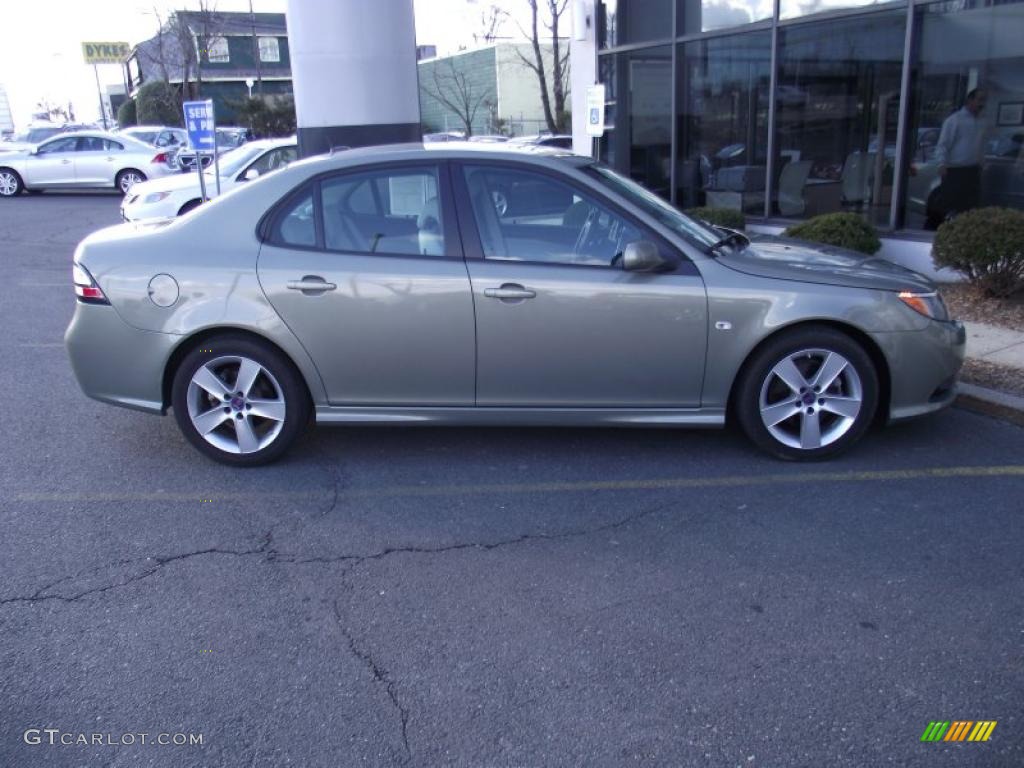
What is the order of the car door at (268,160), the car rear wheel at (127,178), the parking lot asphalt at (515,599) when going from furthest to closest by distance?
the car rear wheel at (127,178) → the car door at (268,160) → the parking lot asphalt at (515,599)

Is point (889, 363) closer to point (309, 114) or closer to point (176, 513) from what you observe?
point (176, 513)

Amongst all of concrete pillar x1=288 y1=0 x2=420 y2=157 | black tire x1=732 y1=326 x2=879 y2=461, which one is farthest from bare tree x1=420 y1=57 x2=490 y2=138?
black tire x1=732 y1=326 x2=879 y2=461

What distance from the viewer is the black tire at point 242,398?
4926 mm

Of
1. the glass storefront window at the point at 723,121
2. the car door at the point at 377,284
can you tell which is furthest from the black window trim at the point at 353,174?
the glass storefront window at the point at 723,121

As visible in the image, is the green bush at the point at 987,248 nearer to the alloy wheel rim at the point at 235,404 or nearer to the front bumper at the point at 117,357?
the alloy wheel rim at the point at 235,404

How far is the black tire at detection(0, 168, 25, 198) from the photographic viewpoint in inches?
952

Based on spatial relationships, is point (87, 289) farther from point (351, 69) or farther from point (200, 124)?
point (200, 124)

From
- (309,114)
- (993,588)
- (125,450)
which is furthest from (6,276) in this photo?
(993,588)

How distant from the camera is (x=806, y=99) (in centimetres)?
1095

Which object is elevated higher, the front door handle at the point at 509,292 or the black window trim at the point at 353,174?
the black window trim at the point at 353,174

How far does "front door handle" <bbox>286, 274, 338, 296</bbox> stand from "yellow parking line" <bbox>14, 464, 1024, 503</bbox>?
1.05 meters

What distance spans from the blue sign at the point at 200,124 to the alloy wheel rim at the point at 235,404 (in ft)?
27.8

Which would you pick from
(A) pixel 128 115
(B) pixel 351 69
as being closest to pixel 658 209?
(B) pixel 351 69

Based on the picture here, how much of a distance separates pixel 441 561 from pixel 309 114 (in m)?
7.84
